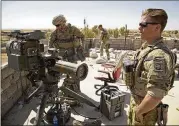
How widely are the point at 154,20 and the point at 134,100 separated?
96 centimetres

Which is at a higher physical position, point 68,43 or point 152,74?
point 68,43

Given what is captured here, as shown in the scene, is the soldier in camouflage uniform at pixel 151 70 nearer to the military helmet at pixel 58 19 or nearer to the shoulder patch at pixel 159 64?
the shoulder patch at pixel 159 64

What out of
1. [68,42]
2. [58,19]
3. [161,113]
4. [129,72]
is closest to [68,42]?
[68,42]

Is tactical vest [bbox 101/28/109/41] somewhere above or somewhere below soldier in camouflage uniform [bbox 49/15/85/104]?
above

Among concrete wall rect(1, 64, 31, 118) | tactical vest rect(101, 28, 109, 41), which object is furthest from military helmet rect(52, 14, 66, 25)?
tactical vest rect(101, 28, 109, 41)

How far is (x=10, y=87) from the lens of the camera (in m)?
4.38

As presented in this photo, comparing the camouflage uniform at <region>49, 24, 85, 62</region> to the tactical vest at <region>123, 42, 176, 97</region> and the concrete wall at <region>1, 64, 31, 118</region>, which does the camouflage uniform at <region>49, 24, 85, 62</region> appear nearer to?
the concrete wall at <region>1, 64, 31, 118</region>

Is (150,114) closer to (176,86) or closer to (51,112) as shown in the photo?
(51,112)

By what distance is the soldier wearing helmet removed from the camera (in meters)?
5.00

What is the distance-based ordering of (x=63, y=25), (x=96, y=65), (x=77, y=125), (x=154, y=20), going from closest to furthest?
(x=154, y=20)
(x=77, y=125)
(x=63, y=25)
(x=96, y=65)

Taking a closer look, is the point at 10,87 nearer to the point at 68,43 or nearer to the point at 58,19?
the point at 68,43

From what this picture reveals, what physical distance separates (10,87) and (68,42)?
173 centimetres

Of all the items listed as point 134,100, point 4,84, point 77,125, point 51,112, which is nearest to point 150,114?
point 134,100

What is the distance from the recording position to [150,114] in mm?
2289
